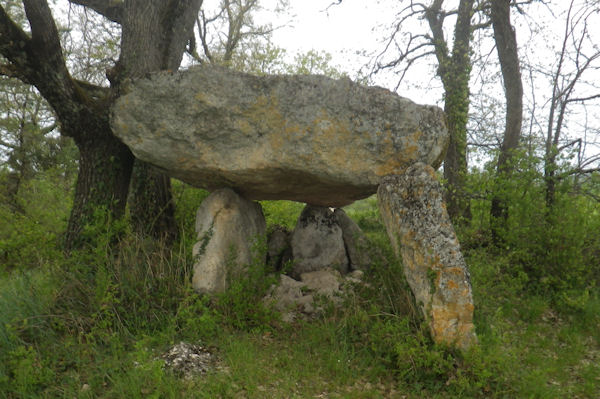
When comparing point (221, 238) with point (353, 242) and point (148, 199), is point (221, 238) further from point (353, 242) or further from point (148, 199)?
point (353, 242)

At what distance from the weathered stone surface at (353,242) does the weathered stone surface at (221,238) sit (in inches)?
58.8

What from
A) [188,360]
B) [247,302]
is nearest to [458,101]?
[247,302]

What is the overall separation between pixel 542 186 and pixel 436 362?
3.55m

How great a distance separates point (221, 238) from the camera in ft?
15.8

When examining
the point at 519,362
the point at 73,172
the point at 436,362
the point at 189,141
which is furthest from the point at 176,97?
the point at 73,172

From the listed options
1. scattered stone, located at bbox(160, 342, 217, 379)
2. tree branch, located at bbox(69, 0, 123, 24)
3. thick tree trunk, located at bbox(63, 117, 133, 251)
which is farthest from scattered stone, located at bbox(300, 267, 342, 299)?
tree branch, located at bbox(69, 0, 123, 24)

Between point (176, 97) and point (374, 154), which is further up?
point (176, 97)

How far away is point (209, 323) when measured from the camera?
385 cm

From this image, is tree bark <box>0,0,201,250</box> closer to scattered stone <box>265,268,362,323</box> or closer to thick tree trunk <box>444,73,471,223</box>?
scattered stone <box>265,268,362,323</box>

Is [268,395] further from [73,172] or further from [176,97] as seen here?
[73,172]

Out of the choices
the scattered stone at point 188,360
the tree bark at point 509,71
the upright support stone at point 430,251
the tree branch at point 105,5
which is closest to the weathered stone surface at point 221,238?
the scattered stone at point 188,360

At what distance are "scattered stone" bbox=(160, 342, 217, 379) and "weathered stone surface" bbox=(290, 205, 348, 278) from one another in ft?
7.56

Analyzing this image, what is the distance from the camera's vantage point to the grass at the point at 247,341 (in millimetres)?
3230

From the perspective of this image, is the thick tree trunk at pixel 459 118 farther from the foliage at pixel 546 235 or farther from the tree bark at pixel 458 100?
the foliage at pixel 546 235
